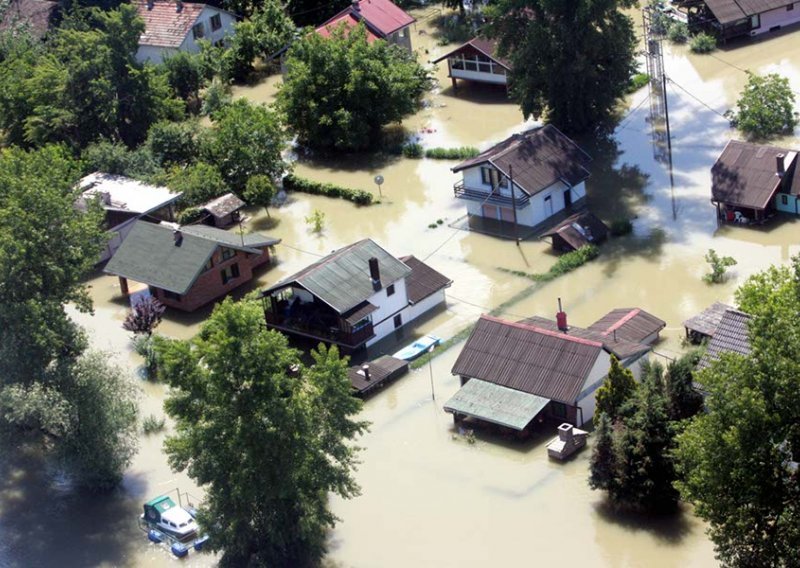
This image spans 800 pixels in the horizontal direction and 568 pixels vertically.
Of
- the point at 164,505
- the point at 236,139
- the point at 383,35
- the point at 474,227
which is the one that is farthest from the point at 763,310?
the point at 383,35

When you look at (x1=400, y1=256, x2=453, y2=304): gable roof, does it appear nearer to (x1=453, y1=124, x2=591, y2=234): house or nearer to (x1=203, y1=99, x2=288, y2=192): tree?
(x1=453, y1=124, x2=591, y2=234): house

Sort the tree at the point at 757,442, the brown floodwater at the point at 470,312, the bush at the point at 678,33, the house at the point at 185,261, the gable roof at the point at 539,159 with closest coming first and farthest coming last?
the tree at the point at 757,442 < the brown floodwater at the point at 470,312 < the house at the point at 185,261 < the gable roof at the point at 539,159 < the bush at the point at 678,33

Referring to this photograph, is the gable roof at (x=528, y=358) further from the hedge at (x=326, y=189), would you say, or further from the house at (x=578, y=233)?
the hedge at (x=326, y=189)

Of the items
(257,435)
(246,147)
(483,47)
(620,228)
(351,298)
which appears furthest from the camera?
(483,47)

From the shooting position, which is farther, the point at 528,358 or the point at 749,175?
the point at 749,175

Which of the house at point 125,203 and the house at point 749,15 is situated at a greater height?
the house at point 749,15

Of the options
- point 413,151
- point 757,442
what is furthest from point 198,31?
point 757,442

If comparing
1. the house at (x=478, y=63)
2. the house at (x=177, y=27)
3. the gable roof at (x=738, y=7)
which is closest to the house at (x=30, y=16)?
the house at (x=177, y=27)

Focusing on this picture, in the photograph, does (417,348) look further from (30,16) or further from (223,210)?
(30,16)
